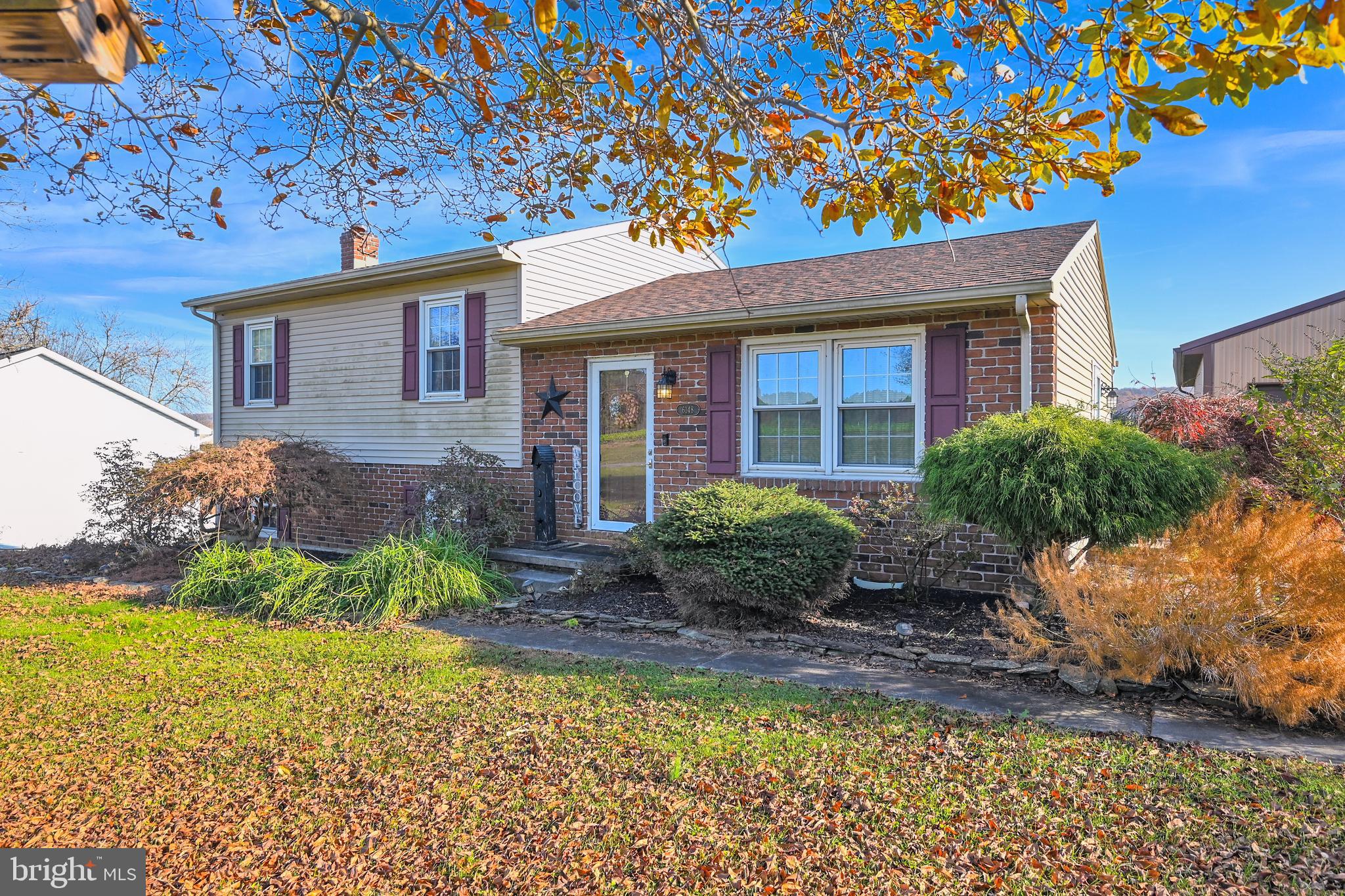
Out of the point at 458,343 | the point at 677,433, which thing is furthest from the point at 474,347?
the point at 677,433

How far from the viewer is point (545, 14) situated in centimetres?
318

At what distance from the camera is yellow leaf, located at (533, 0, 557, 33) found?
314 centimetres

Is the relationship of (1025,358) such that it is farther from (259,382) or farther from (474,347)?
A: (259,382)

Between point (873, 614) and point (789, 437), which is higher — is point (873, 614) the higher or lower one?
the lower one

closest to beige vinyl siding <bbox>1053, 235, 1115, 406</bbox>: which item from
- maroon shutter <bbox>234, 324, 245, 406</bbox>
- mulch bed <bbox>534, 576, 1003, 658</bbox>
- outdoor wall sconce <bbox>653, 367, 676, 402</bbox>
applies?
mulch bed <bbox>534, 576, 1003, 658</bbox>

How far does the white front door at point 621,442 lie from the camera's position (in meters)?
9.20

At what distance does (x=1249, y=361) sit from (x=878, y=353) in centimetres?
1456

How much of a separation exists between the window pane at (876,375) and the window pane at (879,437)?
0.38 ft

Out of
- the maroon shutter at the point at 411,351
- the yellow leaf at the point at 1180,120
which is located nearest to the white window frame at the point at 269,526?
the maroon shutter at the point at 411,351

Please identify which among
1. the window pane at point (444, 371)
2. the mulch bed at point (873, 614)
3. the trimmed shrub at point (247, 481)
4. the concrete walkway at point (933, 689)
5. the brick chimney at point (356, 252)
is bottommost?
the concrete walkway at point (933, 689)

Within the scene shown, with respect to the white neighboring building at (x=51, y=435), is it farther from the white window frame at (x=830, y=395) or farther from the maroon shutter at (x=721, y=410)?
the white window frame at (x=830, y=395)

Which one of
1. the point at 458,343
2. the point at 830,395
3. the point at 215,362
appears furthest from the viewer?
the point at 215,362

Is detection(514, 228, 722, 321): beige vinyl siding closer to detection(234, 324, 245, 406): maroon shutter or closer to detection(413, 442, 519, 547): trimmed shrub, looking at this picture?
detection(413, 442, 519, 547): trimmed shrub

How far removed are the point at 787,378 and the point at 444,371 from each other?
542 centimetres
